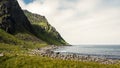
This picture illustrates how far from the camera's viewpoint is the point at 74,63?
49.3 meters

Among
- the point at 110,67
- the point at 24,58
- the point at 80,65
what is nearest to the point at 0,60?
the point at 24,58

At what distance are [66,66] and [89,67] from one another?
15.3ft

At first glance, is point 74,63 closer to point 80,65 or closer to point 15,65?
point 80,65

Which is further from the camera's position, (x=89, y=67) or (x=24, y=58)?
(x=24, y=58)

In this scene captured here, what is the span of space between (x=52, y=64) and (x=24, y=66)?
6.01m

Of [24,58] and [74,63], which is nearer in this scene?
[74,63]

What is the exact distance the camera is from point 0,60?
173 ft

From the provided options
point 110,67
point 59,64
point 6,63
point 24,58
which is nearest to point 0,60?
point 6,63

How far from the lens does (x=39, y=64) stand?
5031 centimetres

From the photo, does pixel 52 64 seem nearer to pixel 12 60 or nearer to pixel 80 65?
pixel 80 65

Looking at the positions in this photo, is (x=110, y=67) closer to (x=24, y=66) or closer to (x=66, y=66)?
(x=66, y=66)

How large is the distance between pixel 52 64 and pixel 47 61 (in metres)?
2.15

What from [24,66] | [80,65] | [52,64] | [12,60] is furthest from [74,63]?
[12,60]

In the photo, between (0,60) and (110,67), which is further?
(0,60)
